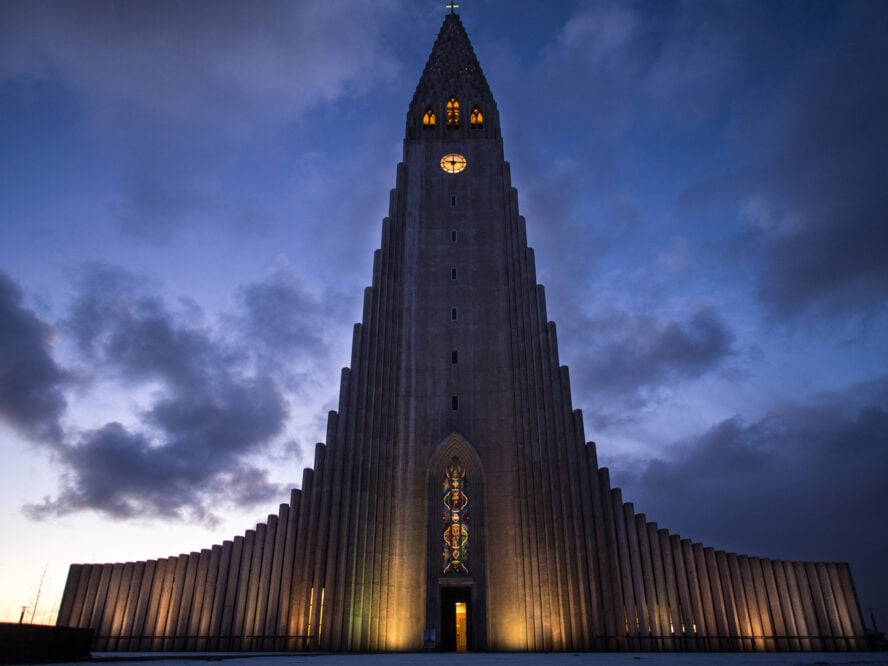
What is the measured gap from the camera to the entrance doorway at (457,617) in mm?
24719

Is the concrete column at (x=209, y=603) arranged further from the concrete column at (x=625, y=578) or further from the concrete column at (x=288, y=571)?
the concrete column at (x=625, y=578)

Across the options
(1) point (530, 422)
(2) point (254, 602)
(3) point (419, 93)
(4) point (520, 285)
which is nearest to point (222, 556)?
(2) point (254, 602)

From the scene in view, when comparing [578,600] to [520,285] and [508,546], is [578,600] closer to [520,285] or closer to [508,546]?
[508,546]

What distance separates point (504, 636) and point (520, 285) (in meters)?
16.0

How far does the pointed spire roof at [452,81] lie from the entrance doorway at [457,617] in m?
26.2

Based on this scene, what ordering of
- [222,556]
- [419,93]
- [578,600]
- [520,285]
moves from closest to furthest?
[578,600]
[222,556]
[520,285]
[419,93]

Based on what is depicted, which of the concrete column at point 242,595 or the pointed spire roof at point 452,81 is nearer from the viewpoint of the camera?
the concrete column at point 242,595

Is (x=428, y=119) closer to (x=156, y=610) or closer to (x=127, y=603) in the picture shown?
(x=156, y=610)

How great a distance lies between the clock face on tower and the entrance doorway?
22385 mm

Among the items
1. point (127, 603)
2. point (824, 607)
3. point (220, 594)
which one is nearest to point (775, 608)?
point (824, 607)

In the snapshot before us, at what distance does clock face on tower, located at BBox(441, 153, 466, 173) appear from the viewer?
3466cm

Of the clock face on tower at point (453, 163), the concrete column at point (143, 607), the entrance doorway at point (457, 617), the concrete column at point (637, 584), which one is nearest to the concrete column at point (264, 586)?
the concrete column at point (143, 607)

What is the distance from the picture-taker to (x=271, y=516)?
2569cm

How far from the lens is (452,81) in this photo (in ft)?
127
